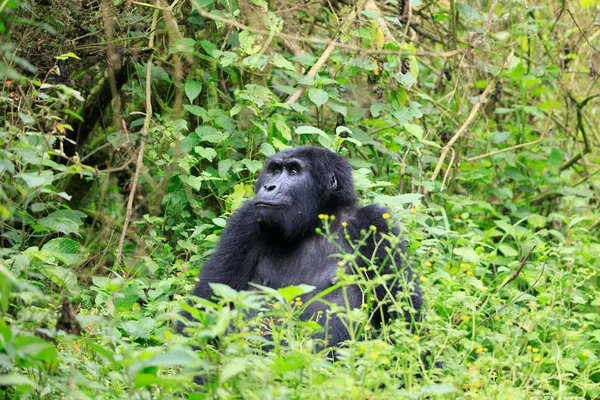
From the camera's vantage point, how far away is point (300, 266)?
15.6ft

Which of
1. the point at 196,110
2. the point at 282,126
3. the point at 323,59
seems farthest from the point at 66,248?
the point at 323,59

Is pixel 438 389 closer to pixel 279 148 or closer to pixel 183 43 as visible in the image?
pixel 279 148

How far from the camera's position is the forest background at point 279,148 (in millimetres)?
4309

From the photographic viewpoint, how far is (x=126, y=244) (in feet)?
19.6

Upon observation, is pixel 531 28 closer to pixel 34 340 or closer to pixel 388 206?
pixel 388 206

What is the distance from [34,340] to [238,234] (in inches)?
94.1

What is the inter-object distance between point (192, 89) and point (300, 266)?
1866 millimetres

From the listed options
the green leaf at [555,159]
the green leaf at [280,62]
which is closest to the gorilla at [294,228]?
the green leaf at [280,62]

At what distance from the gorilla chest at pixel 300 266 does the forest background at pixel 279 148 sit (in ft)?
0.59

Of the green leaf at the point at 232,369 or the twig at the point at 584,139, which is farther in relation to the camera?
the twig at the point at 584,139

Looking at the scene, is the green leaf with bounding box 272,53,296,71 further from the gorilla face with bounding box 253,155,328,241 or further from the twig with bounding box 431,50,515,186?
the twig with bounding box 431,50,515,186

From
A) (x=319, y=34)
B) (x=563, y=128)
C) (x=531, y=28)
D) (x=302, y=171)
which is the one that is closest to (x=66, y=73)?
(x=302, y=171)

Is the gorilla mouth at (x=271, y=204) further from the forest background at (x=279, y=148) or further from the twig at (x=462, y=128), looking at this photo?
the twig at (x=462, y=128)

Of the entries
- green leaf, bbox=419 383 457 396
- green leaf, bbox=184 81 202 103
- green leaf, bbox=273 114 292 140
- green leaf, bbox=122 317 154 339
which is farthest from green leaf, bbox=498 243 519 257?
green leaf, bbox=419 383 457 396
